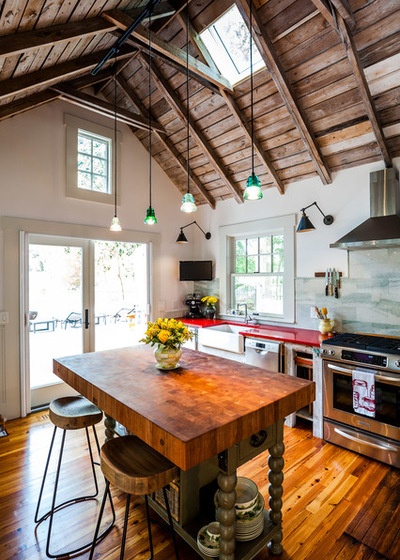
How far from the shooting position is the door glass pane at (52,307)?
3625 millimetres

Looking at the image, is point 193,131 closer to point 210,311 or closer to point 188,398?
point 210,311

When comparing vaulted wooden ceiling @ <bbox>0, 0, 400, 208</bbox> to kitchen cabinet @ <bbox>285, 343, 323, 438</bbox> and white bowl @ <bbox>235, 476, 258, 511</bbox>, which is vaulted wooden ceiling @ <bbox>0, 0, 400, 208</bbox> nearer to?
kitchen cabinet @ <bbox>285, 343, 323, 438</bbox>

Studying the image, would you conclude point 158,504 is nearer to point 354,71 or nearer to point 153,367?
point 153,367

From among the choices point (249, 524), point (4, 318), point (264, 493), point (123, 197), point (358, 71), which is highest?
point (358, 71)

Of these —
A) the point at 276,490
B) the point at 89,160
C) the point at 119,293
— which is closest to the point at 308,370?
the point at 276,490

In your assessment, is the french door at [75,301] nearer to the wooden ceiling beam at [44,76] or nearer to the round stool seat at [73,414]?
the wooden ceiling beam at [44,76]

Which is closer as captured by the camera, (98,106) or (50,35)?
(50,35)

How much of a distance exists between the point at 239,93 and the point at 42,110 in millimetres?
2280

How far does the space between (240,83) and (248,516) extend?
367 cm

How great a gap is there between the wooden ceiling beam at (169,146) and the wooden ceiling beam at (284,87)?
5.90ft

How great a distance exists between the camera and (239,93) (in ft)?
10.8

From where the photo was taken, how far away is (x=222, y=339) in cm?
382

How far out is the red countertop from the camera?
3.14 metres

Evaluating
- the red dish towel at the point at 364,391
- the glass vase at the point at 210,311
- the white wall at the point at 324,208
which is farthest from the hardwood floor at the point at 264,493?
the glass vase at the point at 210,311
